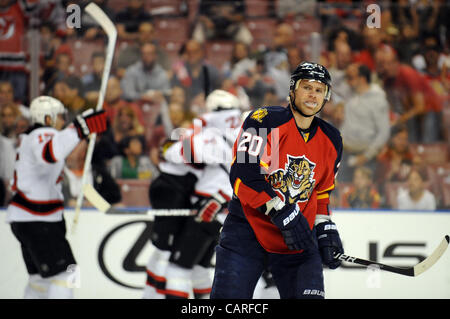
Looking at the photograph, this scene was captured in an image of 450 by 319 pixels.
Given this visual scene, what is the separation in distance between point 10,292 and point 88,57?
1.95 metres

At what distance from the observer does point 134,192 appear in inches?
215

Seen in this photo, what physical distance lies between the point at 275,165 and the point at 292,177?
0.08 metres

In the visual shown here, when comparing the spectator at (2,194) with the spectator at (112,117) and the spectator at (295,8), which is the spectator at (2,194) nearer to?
the spectator at (112,117)

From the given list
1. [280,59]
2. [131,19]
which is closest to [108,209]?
[131,19]

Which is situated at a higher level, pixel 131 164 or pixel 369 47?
pixel 369 47

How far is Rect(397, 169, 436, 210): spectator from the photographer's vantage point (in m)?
5.42

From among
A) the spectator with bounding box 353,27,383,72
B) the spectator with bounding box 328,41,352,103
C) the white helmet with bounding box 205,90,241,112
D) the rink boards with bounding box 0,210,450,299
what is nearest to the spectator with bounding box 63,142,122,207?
the rink boards with bounding box 0,210,450,299

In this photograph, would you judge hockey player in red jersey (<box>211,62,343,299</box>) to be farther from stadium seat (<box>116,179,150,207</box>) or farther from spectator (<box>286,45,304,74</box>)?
spectator (<box>286,45,304,74</box>)

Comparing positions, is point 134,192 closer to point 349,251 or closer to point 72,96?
point 72,96

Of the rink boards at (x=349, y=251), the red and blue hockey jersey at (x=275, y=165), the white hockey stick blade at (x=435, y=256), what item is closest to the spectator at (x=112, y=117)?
the rink boards at (x=349, y=251)

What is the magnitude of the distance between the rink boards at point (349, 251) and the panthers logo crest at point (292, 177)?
92.9 inches

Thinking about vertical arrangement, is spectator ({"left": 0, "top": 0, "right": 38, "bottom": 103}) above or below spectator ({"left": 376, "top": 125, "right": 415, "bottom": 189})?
above

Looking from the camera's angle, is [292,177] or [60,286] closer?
[292,177]

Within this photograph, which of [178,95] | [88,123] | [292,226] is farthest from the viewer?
[178,95]
